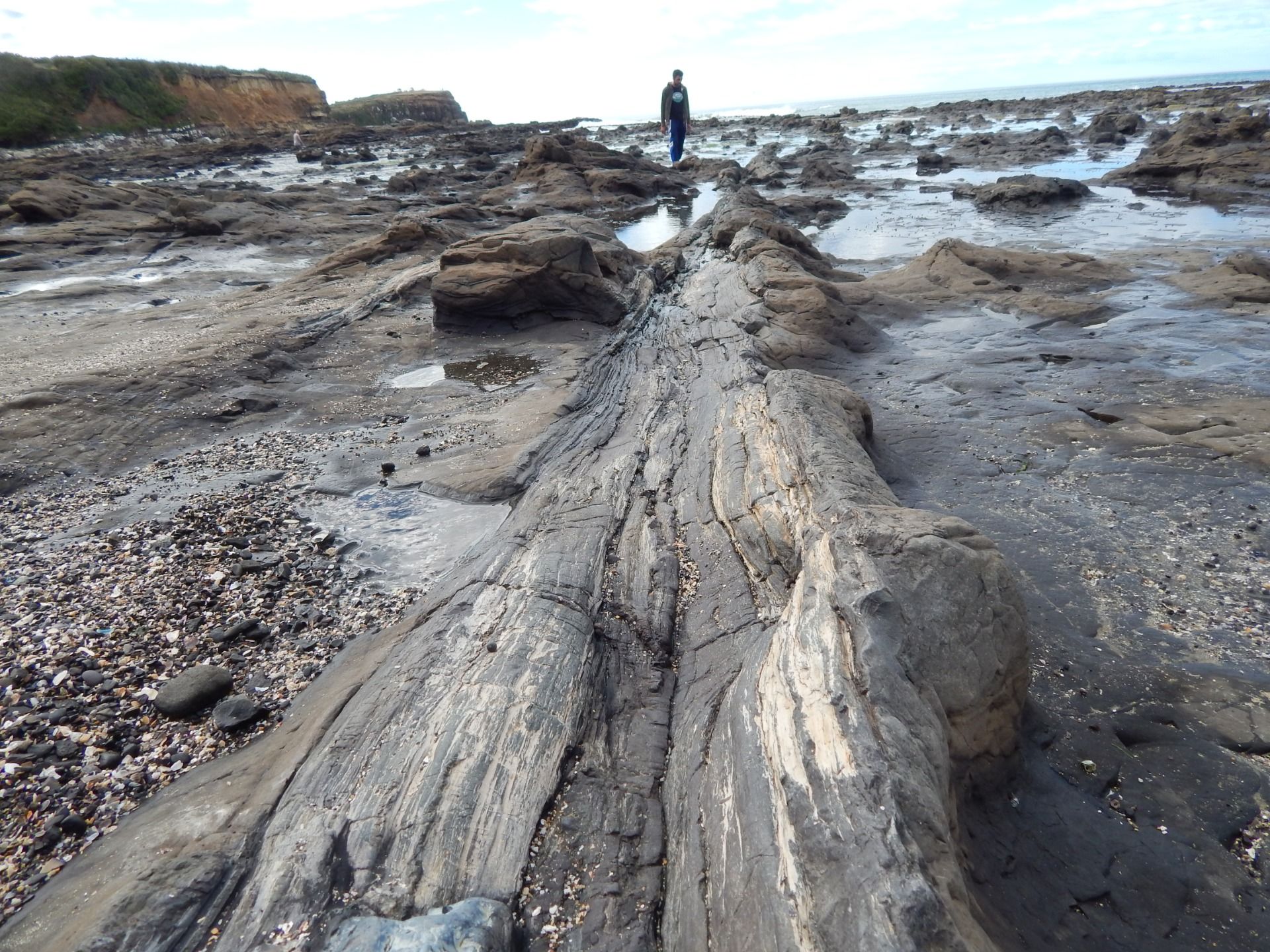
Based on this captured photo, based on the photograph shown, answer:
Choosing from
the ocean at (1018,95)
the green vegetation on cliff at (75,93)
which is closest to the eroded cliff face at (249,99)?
the green vegetation on cliff at (75,93)

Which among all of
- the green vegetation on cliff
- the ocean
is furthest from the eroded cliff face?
the ocean

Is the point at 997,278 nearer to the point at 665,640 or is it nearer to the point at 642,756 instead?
the point at 665,640

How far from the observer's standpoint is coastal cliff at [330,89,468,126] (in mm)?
77000

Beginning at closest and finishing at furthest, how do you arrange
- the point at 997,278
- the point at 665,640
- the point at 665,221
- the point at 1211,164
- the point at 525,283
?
the point at 665,640 → the point at 525,283 → the point at 997,278 → the point at 665,221 → the point at 1211,164

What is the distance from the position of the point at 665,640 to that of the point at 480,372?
19.1 feet

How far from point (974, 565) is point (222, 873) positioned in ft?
11.4

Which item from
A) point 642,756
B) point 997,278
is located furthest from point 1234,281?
point 642,756

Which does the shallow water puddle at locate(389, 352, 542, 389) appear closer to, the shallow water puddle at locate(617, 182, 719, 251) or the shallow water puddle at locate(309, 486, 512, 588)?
the shallow water puddle at locate(309, 486, 512, 588)

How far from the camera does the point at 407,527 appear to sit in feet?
18.2

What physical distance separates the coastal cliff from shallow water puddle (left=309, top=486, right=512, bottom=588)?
8183 cm

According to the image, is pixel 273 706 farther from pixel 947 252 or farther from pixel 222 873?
pixel 947 252

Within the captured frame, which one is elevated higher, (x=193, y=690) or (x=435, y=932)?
(x=435, y=932)

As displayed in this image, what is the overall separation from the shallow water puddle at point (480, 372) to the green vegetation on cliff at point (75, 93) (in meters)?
48.0

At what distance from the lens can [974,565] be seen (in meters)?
3.34
